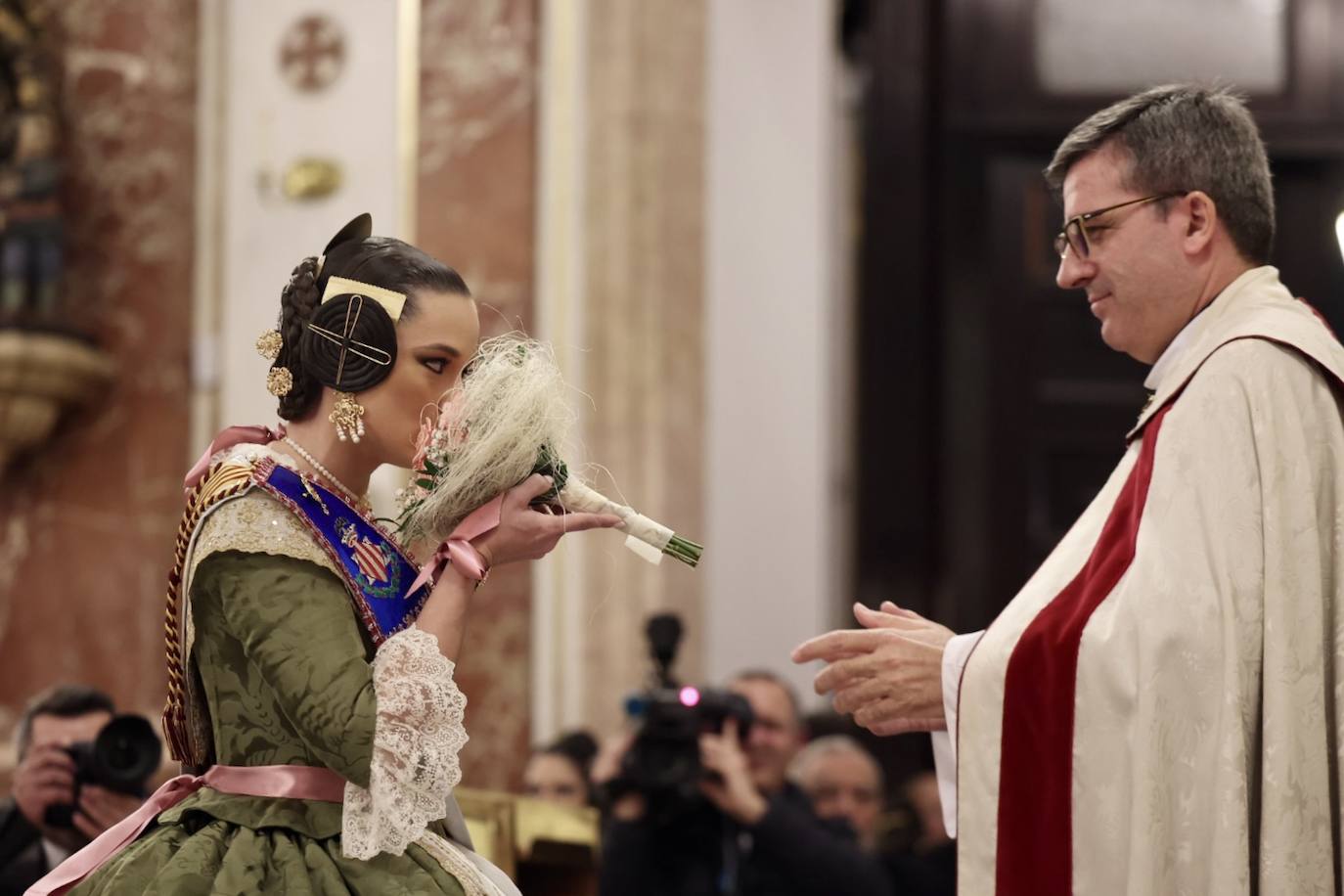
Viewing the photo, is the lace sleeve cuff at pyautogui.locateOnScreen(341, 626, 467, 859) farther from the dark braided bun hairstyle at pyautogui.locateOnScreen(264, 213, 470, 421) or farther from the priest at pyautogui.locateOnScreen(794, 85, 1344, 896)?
the priest at pyautogui.locateOnScreen(794, 85, 1344, 896)

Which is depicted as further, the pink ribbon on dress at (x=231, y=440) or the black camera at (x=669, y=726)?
the black camera at (x=669, y=726)

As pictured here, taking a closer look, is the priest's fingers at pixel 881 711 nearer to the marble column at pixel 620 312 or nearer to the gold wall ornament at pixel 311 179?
the marble column at pixel 620 312

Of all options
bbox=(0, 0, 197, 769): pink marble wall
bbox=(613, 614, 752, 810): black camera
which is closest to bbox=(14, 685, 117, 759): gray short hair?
bbox=(613, 614, 752, 810): black camera

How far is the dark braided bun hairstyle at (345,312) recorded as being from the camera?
269 centimetres

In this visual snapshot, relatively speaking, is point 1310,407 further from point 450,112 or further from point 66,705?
point 450,112

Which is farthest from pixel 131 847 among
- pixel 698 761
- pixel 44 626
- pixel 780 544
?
pixel 780 544

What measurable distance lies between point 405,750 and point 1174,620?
110cm

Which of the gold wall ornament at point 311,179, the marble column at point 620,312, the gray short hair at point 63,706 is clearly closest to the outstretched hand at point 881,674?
the gray short hair at point 63,706

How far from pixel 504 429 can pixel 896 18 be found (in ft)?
19.8

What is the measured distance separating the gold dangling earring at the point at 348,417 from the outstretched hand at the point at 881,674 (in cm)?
82

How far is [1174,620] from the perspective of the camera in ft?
9.16

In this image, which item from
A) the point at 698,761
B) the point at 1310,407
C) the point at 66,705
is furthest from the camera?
the point at 698,761

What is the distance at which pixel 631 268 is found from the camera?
6.81m

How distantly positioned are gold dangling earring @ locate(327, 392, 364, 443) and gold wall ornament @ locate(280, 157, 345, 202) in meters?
3.85
